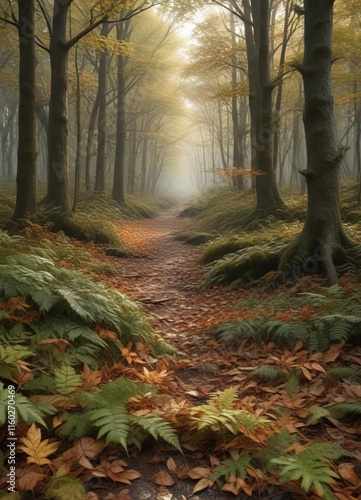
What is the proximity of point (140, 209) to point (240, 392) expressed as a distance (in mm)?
16261

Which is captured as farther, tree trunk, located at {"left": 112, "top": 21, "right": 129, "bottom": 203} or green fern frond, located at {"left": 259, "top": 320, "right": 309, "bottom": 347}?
tree trunk, located at {"left": 112, "top": 21, "right": 129, "bottom": 203}

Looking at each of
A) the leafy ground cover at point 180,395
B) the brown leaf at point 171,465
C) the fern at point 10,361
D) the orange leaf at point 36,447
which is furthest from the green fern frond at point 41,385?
the brown leaf at point 171,465

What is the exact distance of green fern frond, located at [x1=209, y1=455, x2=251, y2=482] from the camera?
1.84 m

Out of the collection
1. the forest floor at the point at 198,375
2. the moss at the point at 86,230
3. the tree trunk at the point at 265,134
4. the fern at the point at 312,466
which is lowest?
the forest floor at the point at 198,375

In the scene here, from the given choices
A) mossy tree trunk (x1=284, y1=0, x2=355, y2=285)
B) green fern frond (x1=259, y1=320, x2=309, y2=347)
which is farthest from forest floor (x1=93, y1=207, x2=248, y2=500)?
mossy tree trunk (x1=284, y1=0, x2=355, y2=285)

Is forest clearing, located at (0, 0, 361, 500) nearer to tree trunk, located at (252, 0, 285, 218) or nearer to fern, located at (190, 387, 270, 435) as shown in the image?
fern, located at (190, 387, 270, 435)

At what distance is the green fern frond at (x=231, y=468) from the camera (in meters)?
1.84

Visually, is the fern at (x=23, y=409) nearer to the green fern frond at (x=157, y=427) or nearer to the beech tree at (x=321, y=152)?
the green fern frond at (x=157, y=427)

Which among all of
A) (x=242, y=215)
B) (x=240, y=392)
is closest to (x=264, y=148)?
(x=242, y=215)

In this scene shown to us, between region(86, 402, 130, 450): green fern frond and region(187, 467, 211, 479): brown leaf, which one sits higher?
region(86, 402, 130, 450): green fern frond

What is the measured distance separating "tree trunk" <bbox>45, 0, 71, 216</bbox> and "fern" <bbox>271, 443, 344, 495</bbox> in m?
7.90

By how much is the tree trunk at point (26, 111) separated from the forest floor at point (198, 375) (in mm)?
2580

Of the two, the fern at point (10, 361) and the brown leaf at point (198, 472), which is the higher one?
the fern at point (10, 361)

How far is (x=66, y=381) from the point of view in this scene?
91.4 inches
